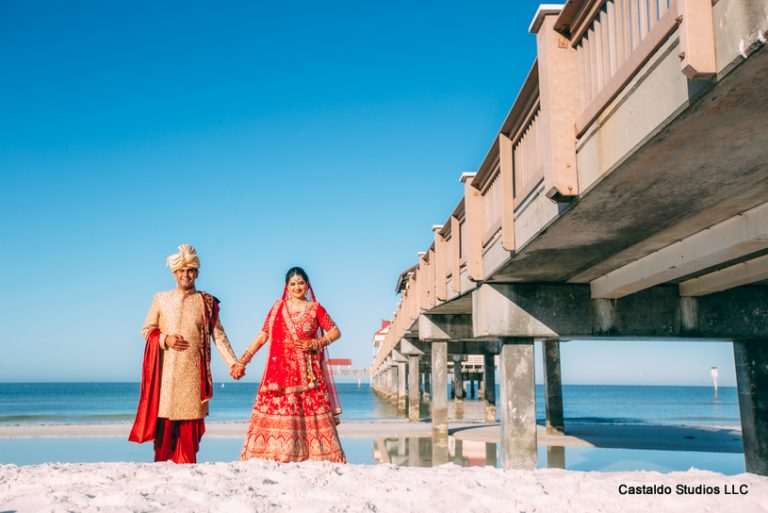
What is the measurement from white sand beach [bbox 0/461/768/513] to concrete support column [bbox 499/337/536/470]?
2.87 m

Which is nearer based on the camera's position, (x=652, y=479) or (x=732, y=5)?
(x=732, y=5)

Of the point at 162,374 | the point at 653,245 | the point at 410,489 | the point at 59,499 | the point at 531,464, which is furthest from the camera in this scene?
the point at 531,464

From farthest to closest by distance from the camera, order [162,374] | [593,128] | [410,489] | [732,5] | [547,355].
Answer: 1. [547,355]
2. [162,374]
3. [410,489]
4. [593,128]
5. [732,5]

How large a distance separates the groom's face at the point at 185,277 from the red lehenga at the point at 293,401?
3.04 feet

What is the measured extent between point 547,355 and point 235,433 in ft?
28.0

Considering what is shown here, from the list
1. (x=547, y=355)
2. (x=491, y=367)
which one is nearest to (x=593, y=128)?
(x=547, y=355)

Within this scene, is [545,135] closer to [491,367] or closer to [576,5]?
[576,5]

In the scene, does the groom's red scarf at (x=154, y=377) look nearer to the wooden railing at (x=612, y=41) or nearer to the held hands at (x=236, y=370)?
the held hands at (x=236, y=370)

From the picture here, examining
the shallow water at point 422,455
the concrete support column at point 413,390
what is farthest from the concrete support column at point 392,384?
the shallow water at point 422,455

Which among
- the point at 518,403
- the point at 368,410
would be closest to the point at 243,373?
the point at 518,403

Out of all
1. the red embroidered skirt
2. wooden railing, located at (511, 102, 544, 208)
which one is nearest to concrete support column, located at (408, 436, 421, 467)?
the red embroidered skirt

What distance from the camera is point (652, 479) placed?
18.4 feet

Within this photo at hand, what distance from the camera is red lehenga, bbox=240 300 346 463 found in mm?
5816

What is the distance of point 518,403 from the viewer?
8.65 m
